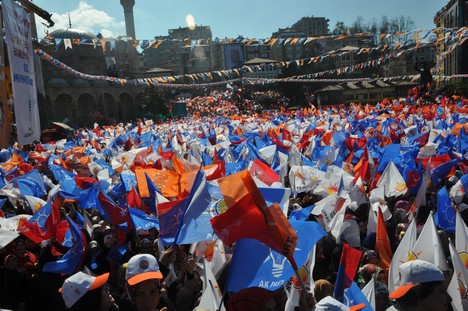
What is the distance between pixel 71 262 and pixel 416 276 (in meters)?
3.90

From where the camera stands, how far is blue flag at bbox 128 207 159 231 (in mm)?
6295

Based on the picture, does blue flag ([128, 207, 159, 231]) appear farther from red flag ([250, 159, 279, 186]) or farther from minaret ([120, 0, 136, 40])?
minaret ([120, 0, 136, 40])

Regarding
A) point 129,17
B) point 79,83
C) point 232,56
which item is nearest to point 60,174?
point 79,83

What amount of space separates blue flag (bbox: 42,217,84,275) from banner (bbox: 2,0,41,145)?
131 centimetres

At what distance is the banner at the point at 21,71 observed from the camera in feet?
15.3

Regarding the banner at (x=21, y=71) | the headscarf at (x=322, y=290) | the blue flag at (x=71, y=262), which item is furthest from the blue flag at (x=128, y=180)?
the headscarf at (x=322, y=290)

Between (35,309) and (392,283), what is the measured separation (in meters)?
3.54

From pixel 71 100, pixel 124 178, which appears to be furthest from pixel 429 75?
pixel 71 100

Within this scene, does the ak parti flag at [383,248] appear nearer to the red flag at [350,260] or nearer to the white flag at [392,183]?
the red flag at [350,260]

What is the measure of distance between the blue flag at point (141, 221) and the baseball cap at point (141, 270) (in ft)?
9.14

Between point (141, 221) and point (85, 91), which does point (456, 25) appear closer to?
point (85, 91)

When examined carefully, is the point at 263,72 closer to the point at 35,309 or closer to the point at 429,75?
the point at 429,75

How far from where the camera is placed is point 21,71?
495 centimetres

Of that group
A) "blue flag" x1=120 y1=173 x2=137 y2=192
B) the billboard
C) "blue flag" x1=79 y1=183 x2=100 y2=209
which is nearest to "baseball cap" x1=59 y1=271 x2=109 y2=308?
"blue flag" x1=79 y1=183 x2=100 y2=209
